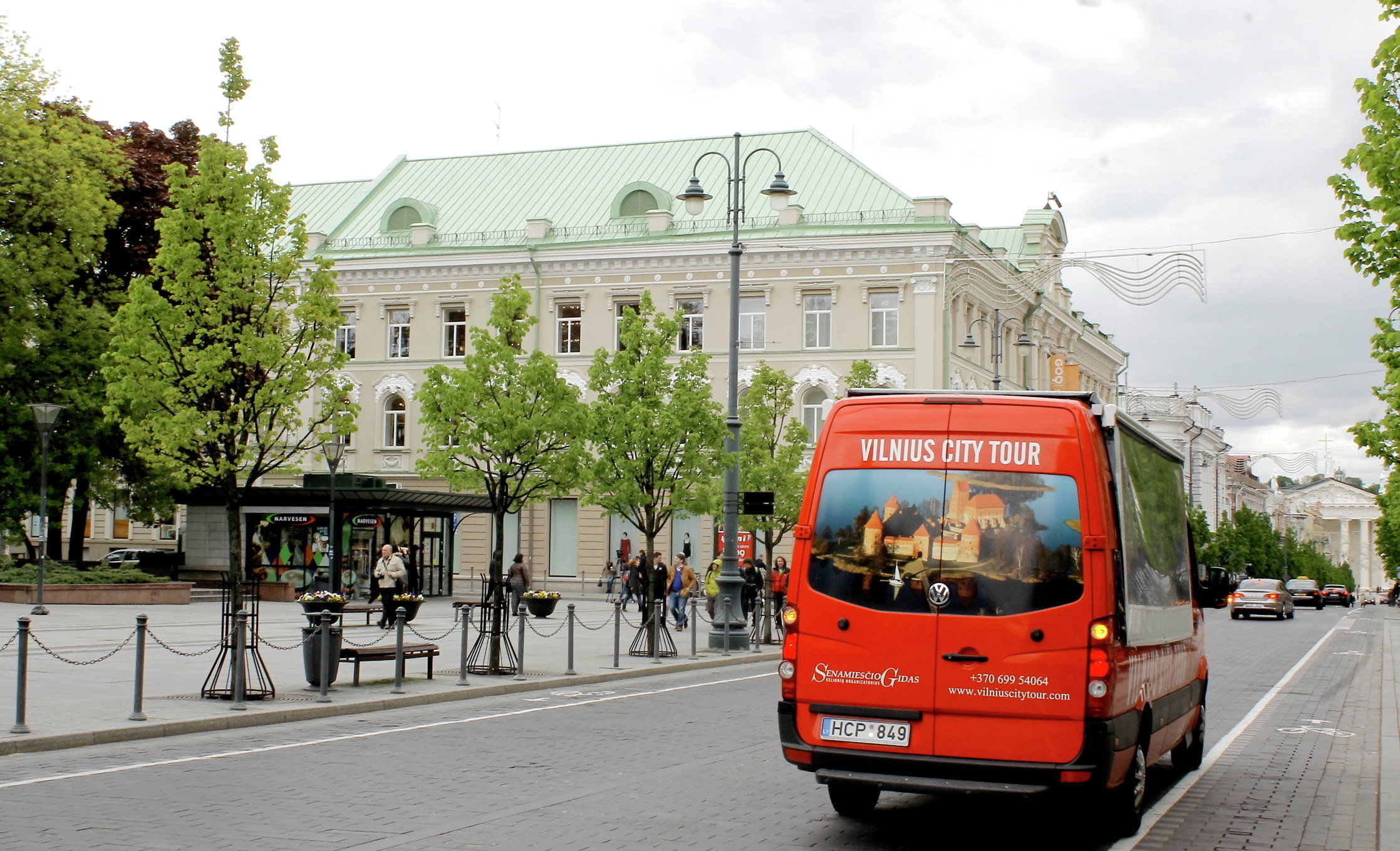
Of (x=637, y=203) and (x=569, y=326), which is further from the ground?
(x=637, y=203)

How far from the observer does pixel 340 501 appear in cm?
4222

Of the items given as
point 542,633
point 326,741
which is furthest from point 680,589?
point 326,741

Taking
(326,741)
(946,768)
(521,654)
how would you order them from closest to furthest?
(946,768)
(326,741)
(521,654)

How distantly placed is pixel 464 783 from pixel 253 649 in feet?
20.0

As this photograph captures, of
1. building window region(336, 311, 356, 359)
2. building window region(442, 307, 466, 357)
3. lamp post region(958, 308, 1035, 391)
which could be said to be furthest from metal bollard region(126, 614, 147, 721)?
building window region(336, 311, 356, 359)

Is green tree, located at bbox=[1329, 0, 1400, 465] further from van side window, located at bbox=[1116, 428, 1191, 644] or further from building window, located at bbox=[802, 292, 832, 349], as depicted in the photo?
building window, located at bbox=[802, 292, 832, 349]

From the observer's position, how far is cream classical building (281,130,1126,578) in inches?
1973

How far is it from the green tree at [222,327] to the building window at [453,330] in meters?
26.5

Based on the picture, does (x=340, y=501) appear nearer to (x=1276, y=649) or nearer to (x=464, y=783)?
(x=1276, y=649)

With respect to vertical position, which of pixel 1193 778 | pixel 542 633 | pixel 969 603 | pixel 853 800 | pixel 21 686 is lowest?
pixel 542 633

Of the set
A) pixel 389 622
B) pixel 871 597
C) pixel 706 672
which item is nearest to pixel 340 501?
pixel 389 622

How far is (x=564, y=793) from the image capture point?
1009 centimetres

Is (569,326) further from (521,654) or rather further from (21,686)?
(21,686)

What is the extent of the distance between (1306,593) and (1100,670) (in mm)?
76986
